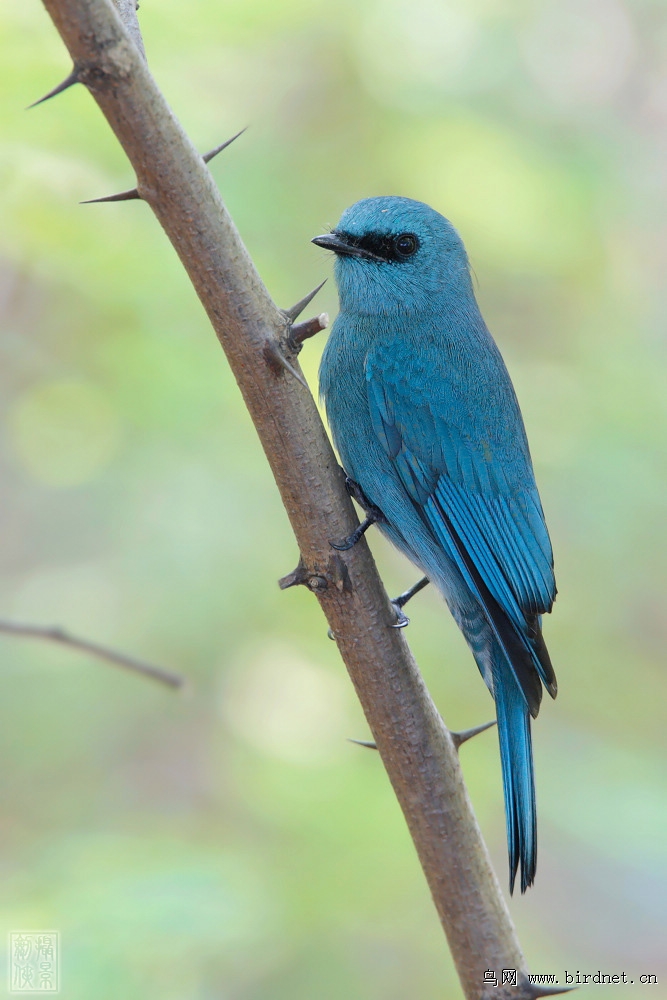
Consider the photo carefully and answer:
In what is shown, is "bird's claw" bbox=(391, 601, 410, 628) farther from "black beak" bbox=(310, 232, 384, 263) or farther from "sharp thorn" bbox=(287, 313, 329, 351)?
"black beak" bbox=(310, 232, 384, 263)

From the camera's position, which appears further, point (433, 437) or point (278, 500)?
point (278, 500)

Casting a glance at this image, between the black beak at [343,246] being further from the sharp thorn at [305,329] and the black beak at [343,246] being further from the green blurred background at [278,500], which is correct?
the sharp thorn at [305,329]

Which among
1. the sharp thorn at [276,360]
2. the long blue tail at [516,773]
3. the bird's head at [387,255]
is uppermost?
the bird's head at [387,255]

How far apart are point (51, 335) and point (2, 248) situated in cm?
51

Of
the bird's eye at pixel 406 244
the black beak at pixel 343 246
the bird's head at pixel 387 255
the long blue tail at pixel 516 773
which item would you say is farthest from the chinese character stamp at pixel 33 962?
the bird's eye at pixel 406 244

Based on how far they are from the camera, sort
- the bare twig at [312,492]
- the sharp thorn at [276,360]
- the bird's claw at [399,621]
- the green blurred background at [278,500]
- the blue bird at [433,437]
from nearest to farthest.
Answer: the bare twig at [312,492], the sharp thorn at [276,360], the bird's claw at [399,621], the blue bird at [433,437], the green blurred background at [278,500]

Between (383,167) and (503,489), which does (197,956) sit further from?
(383,167)

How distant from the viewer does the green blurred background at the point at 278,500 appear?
3576mm

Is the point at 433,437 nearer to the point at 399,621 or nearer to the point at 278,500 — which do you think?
the point at 399,621

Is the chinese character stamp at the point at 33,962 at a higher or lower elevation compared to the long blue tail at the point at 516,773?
lower

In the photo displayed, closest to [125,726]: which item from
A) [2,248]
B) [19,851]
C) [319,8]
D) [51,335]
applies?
[19,851]

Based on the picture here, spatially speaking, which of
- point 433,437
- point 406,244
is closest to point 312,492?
point 433,437

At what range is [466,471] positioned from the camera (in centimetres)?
350

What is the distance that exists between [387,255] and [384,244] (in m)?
0.04
